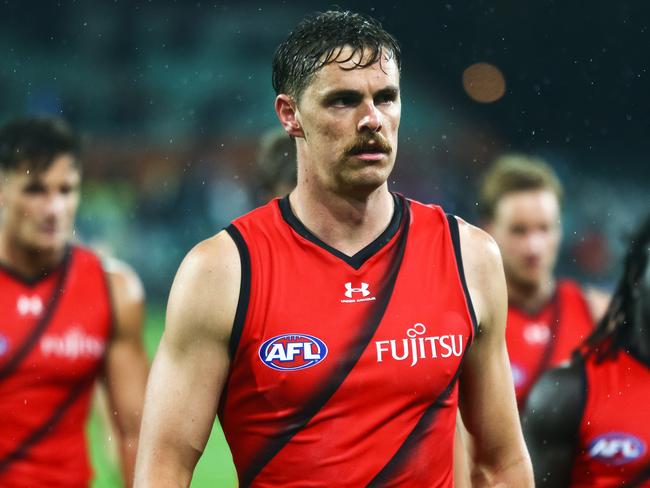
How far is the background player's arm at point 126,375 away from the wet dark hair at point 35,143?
800 millimetres

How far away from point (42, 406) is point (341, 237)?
2.73 meters

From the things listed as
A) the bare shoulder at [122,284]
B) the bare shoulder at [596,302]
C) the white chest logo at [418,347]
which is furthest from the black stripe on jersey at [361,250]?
the bare shoulder at [596,302]

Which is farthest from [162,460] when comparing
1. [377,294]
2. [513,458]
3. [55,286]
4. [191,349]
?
[55,286]

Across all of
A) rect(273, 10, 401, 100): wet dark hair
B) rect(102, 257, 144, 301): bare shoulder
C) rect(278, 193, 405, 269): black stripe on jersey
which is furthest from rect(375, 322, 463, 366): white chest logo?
rect(102, 257, 144, 301): bare shoulder

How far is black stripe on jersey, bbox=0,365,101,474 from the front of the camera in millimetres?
5676

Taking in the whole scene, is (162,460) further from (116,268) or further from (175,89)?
(175,89)

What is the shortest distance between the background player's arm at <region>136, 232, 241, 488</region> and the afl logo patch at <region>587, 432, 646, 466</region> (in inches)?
62.1

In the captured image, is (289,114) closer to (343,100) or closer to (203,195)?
(343,100)

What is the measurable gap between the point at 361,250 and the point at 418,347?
0.34 meters

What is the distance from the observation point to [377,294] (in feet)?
11.2

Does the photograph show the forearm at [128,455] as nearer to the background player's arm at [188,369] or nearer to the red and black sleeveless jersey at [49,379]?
the red and black sleeveless jersey at [49,379]

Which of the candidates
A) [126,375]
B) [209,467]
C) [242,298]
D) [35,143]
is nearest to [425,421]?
[242,298]

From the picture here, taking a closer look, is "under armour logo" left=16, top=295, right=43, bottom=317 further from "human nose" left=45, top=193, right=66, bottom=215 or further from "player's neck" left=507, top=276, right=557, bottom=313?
"player's neck" left=507, top=276, right=557, bottom=313

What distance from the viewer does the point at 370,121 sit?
128 inches
